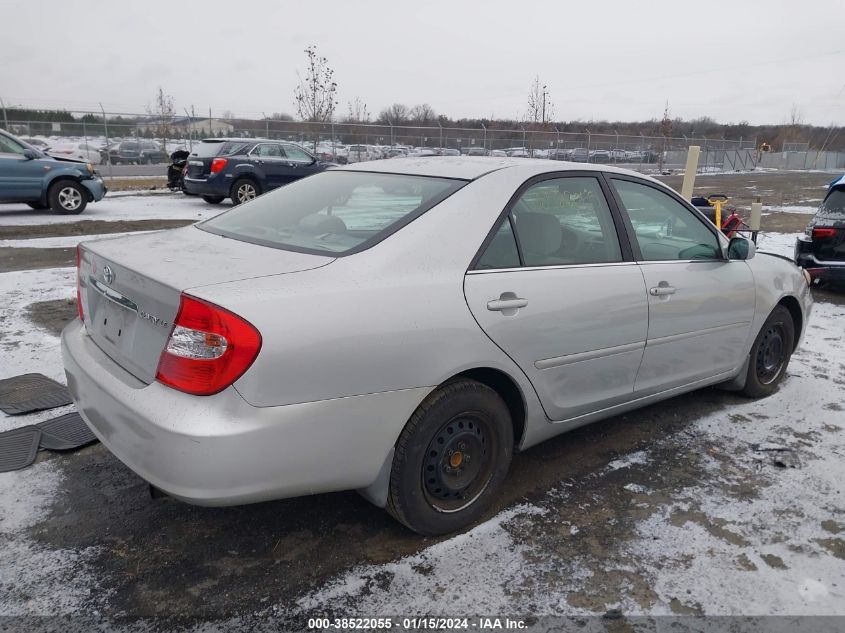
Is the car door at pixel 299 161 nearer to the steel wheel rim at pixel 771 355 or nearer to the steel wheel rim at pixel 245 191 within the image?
the steel wheel rim at pixel 245 191

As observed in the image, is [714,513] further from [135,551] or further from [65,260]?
[65,260]

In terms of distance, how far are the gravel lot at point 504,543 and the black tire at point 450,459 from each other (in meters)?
0.12

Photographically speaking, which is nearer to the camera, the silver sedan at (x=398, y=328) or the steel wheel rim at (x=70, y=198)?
the silver sedan at (x=398, y=328)

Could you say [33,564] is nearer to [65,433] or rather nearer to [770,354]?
[65,433]

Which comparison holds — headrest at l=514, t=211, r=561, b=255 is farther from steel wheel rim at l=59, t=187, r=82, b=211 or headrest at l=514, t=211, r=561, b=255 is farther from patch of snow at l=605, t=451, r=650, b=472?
steel wheel rim at l=59, t=187, r=82, b=211

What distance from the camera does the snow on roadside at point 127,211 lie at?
12391mm

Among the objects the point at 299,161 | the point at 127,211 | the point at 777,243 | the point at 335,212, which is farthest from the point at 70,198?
the point at 777,243

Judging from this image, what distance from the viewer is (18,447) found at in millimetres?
3486

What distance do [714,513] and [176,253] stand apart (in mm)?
2695

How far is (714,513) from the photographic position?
3.07 metres

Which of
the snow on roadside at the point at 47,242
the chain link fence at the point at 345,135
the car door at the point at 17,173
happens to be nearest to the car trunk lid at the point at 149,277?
the snow on roadside at the point at 47,242

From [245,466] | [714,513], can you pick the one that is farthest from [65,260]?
[714,513]

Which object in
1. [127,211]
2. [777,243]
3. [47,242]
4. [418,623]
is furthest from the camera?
[127,211]

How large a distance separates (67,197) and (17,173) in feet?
3.31
